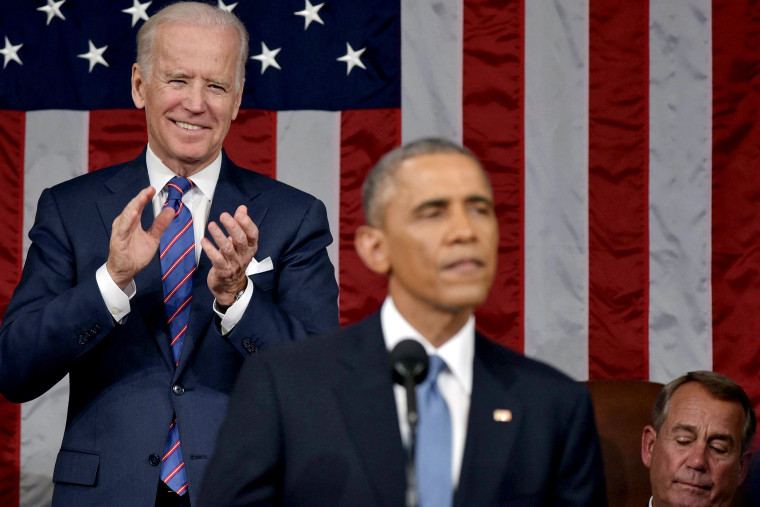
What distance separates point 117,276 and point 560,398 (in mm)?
851

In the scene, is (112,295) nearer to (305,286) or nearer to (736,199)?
(305,286)

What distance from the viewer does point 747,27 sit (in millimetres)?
3578

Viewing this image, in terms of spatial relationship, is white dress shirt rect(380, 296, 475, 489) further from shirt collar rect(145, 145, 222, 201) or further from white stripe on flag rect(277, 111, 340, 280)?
white stripe on flag rect(277, 111, 340, 280)

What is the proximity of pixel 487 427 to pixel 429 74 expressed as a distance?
89.1 inches

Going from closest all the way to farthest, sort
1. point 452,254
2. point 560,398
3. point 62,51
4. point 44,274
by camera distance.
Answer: point 452,254
point 560,398
point 44,274
point 62,51

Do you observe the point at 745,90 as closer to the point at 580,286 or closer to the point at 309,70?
the point at 580,286

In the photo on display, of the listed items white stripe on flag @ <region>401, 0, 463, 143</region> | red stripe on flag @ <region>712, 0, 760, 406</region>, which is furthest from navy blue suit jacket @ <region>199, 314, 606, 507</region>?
red stripe on flag @ <region>712, 0, 760, 406</region>

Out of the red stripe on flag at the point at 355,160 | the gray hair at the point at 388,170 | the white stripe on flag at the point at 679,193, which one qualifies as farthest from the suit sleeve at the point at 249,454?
the white stripe on flag at the point at 679,193

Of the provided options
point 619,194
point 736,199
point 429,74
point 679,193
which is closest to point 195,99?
point 429,74

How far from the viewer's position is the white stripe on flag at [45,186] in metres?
3.49

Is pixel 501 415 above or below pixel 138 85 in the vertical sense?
below

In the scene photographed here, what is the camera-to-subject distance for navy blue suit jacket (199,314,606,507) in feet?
4.66

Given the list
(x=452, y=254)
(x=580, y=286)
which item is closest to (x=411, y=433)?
(x=452, y=254)

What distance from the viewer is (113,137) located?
354 centimetres
